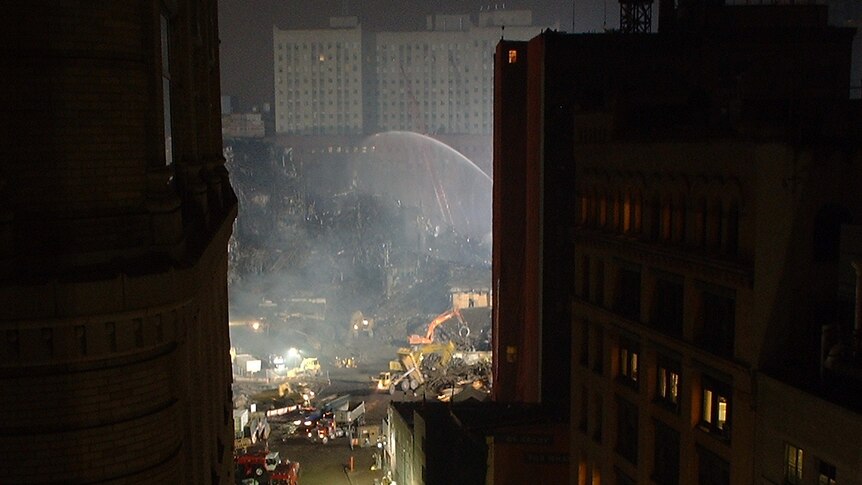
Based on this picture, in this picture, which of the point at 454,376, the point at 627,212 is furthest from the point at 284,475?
the point at 627,212

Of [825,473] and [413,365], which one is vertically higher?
[825,473]

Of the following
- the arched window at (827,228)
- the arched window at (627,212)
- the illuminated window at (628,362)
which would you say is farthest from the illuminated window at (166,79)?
the illuminated window at (628,362)

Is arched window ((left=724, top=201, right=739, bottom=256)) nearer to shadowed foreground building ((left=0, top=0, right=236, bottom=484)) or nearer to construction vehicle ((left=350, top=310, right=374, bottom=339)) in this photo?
shadowed foreground building ((left=0, top=0, right=236, bottom=484))

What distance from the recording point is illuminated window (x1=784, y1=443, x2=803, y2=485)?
55.4 ft

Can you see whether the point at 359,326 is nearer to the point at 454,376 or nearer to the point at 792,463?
the point at 454,376

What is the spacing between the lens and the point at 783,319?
60.3ft

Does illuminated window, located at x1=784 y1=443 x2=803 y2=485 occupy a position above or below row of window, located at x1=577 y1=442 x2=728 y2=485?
above

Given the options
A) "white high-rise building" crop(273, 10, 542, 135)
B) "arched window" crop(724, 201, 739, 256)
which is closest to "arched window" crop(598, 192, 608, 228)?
"arched window" crop(724, 201, 739, 256)

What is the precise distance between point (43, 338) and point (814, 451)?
525 inches

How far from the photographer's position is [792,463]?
17.2 m

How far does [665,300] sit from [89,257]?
664 inches

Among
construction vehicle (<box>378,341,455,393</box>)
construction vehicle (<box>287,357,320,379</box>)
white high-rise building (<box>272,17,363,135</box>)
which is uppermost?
white high-rise building (<box>272,17,363,135</box>)

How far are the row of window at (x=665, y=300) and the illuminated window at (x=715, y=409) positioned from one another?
79cm

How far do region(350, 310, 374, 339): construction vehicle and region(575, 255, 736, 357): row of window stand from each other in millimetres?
65698
